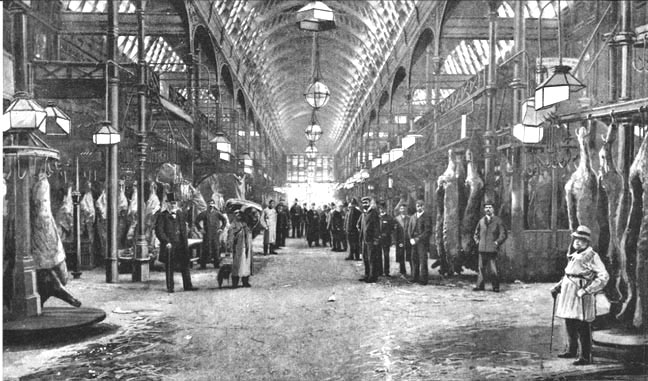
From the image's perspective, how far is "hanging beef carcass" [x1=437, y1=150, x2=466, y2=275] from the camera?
11.9m

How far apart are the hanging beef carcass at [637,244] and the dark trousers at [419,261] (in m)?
5.54

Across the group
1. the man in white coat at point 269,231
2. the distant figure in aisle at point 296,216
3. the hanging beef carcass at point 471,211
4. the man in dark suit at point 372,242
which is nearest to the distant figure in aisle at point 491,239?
the hanging beef carcass at point 471,211

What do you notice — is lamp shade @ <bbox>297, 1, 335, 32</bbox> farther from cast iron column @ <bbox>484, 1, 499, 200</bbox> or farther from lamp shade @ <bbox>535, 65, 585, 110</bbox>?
lamp shade @ <bbox>535, 65, 585, 110</bbox>

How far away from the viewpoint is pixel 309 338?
6.89 meters

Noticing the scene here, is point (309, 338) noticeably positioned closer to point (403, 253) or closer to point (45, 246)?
point (45, 246)

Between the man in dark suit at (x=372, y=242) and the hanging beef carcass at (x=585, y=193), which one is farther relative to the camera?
the man in dark suit at (x=372, y=242)

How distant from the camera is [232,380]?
5352 mm

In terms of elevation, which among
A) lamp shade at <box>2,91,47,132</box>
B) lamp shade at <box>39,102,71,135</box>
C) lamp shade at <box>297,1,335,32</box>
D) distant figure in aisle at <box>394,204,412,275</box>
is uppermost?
lamp shade at <box>297,1,335,32</box>

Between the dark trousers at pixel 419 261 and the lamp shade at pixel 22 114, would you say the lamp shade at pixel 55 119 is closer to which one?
the lamp shade at pixel 22 114

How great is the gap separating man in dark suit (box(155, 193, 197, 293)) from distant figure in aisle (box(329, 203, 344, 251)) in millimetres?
9701

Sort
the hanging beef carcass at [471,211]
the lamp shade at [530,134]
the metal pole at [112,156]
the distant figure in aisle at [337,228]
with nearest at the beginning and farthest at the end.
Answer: the lamp shade at [530,134], the metal pole at [112,156], the hanging beef carcass at [471,211], the distant figure in aisle at [337,228]

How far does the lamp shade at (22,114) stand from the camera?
5.61 metres

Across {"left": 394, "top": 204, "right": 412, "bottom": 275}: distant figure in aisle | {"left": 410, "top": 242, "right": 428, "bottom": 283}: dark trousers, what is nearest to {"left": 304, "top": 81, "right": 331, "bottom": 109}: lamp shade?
{"left": 394, "top": 204, "right": 412, "bottom": 275}: distant figure in aisle

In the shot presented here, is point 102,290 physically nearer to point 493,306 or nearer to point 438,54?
point 493,306
